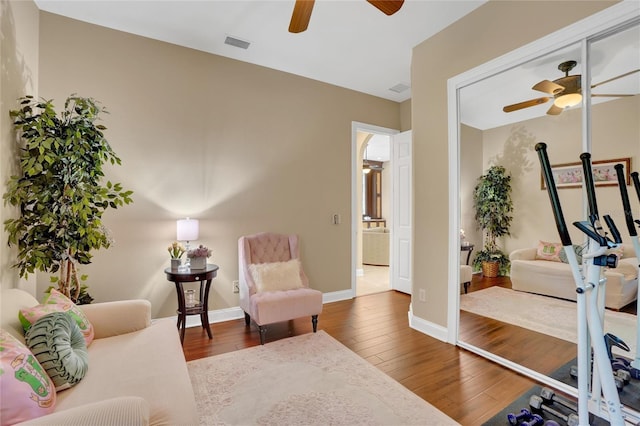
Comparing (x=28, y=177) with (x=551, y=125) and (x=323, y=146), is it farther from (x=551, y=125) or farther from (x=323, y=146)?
(x=551, y=125)

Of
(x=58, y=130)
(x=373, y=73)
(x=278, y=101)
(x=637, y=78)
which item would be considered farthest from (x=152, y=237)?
(x=637, y=78)

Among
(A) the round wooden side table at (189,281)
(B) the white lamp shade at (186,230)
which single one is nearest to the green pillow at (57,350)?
(A) the round wooden side table at (189,281)

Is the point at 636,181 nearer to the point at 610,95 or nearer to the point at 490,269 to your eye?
the point at 610,95

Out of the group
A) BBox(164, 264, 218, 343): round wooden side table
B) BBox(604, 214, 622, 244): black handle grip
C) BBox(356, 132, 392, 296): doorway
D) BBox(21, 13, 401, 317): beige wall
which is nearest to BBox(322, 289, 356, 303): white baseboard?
BBox(21, 13, 401, 317): beige wall

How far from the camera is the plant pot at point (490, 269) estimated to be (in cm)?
267


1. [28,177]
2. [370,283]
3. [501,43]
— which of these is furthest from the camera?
[370,283]

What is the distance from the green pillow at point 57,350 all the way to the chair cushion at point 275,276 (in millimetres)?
1619

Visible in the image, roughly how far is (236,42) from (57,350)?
122 inches

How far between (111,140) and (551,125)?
12.8 feet

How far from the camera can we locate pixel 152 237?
10.2ft

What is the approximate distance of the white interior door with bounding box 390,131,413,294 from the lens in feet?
14.3

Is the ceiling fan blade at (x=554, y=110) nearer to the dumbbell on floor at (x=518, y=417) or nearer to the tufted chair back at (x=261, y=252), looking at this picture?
the dumbbell on floor at (x=518, y=417)

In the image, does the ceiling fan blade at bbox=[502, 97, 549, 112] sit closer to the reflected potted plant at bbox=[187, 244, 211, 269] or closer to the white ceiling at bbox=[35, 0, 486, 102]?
the white ceiling at bbox=[35, 0, 486, 102]

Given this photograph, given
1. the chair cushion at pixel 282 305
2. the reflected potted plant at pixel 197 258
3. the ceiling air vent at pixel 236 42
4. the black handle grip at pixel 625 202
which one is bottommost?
→ the chair cushion at pixel 282 305
